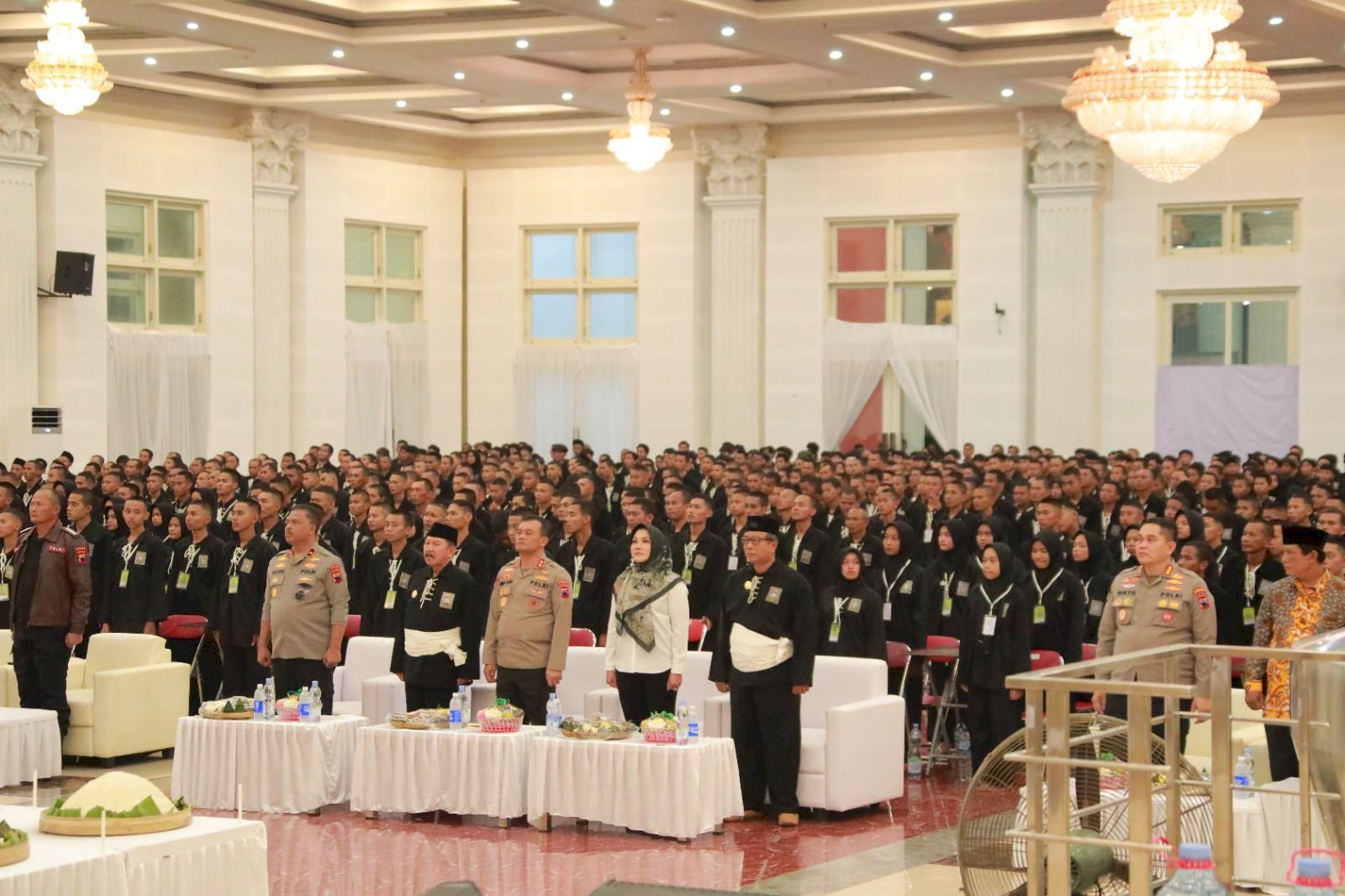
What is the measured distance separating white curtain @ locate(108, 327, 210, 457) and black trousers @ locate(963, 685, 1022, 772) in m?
13.9

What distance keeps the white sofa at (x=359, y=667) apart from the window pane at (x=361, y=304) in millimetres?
13741

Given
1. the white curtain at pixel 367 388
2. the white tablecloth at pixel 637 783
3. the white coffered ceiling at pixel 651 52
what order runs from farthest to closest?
the white curtain at pixel 367 388 → the white coffered ceiling at pixel 651 52 → the white tablecloth at pixel 637 783

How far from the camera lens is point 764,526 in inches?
390

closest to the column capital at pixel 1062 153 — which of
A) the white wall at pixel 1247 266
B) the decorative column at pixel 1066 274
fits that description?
the decorative column at pixel 1066 274

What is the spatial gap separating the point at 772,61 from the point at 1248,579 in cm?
1123

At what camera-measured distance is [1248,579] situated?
1207cm

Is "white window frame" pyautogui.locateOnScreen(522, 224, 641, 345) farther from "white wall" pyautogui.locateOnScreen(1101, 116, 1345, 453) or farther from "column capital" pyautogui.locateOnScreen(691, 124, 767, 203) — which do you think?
"white wall" pyautogui.locateOnScreen(1101, 116, 1345, 453)

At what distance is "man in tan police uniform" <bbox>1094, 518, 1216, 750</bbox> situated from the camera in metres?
8.95

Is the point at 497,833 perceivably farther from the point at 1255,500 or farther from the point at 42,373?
the point at 42,373

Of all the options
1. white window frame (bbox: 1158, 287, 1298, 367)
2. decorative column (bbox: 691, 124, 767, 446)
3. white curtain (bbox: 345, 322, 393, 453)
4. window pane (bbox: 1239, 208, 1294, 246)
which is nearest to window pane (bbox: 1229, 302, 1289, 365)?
white window frame (bbox: 1158, 287, 1298, 367)

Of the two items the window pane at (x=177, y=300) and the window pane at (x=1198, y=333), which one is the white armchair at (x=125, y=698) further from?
the window pane at (x=1198, y=333)

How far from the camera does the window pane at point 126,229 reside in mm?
22172

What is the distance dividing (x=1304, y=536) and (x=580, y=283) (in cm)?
1846

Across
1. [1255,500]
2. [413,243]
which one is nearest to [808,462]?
[1255,500]
